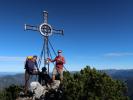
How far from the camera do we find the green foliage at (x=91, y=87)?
22.6 metres

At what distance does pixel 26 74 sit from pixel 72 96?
19.5ft

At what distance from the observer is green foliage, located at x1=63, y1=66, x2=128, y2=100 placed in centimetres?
2256

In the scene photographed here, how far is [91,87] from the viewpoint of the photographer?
76.7 feet

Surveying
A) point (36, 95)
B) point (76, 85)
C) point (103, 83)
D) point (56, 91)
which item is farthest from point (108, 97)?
point (36, 95)

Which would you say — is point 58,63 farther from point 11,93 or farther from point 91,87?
point 11,93

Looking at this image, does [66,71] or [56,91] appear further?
[66,71]

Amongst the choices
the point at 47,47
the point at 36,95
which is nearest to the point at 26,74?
the point at 36,95

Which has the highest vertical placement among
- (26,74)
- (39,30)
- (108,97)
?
(39,30)

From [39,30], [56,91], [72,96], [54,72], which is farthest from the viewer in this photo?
[39,30]

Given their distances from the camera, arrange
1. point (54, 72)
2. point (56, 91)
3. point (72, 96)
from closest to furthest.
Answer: point (72, 96)
point (56, 91)
point (54, 72)

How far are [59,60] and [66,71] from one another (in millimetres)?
4244

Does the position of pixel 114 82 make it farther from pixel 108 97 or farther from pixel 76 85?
pixel 76 85

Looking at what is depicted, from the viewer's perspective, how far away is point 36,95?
2505cm

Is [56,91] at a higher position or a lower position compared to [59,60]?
lower
